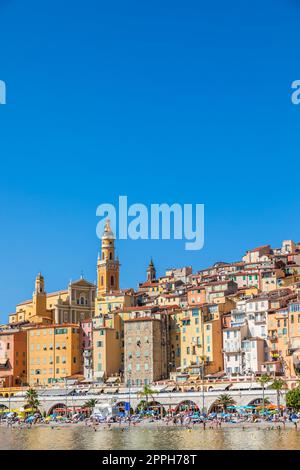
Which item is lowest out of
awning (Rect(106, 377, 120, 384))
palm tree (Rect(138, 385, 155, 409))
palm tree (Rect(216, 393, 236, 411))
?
palm tree (Rect(216, 393, 236, 411))

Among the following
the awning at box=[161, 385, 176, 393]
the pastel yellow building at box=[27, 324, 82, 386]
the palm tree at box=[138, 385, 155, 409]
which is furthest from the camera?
the pastel yellow building at box=[27, 324, 82, 386]

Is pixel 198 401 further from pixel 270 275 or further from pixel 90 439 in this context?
pixel 270 275

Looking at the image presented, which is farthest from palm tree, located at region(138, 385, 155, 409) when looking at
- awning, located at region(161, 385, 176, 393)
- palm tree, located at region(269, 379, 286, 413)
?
palm tree, located at region(269, 379, 286, 413)

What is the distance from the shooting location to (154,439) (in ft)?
205

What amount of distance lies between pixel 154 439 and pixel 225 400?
13.3m

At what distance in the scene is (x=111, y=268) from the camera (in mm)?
107875

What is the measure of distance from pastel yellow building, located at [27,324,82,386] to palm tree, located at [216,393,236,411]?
2367 centimetres

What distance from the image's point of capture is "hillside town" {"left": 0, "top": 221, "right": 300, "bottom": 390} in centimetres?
8294

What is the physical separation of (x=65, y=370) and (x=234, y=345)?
1970 cm

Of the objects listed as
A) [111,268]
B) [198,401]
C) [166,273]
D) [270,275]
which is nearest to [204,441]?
[198,401]

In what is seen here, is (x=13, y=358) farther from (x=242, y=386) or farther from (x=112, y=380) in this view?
(x=242, y=386)

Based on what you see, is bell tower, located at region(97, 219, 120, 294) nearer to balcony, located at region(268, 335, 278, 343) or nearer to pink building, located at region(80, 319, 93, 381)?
A: pink building, located at region(80, 319, 93, 381)

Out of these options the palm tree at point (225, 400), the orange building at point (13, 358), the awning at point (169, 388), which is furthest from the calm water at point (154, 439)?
the orange building at point (13, 358)

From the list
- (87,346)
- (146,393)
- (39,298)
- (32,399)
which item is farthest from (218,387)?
(39,298)
